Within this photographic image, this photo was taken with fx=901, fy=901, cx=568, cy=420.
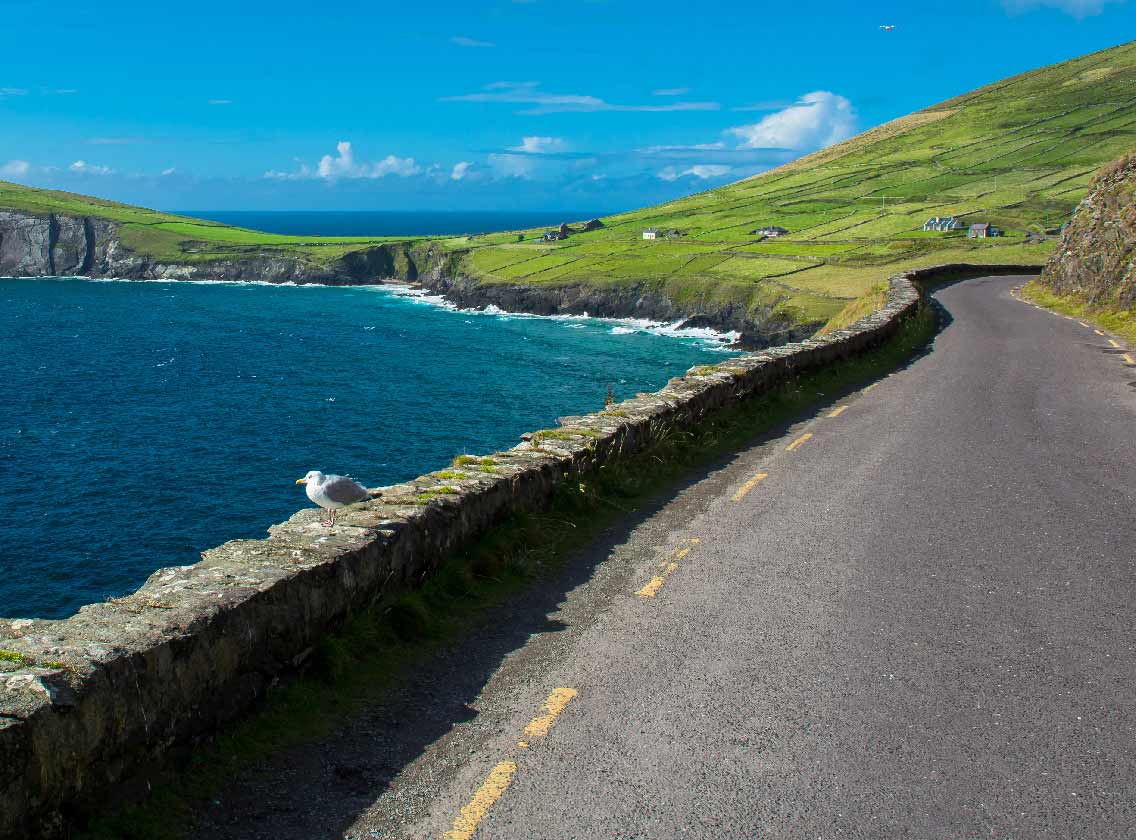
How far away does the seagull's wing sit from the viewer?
28.7 feet

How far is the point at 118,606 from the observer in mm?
6562

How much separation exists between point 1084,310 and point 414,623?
40.2 meters

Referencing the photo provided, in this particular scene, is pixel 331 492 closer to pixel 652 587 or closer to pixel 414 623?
pixel 414 623

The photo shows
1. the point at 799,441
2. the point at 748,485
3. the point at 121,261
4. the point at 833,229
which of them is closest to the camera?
the point at 748,485

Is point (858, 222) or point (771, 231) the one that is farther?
point (771, 231)

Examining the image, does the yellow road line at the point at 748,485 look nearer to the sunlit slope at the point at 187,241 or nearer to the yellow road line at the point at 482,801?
the yellow road line at the point at 482,801

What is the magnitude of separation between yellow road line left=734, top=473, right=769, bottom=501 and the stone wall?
13.2ft

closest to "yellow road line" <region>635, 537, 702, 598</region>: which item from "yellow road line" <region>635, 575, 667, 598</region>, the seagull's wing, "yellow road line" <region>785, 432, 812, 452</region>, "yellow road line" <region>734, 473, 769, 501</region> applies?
"yellow road line" <region>635, 575, 667, 598</region>

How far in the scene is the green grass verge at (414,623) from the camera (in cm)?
592

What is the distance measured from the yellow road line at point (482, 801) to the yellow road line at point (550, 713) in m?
0.44

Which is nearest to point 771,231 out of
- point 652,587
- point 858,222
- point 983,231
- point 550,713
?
point 858,222

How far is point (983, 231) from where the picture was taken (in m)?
109

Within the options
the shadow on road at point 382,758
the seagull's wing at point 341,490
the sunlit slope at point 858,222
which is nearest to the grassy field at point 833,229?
the sunlit slope at point 858,222

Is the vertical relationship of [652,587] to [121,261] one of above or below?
below
